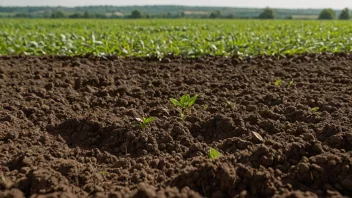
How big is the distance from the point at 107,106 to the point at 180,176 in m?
2.12

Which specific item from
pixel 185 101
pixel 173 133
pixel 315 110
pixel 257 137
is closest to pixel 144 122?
pixel 173 133

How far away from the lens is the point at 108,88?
5129 millimetres

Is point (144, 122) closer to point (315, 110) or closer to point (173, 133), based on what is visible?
point (173, 133)

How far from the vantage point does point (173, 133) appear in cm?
347

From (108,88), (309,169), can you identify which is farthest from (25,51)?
(309,169)

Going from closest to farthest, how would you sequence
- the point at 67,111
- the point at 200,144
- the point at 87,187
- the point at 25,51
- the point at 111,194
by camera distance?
the point at 111,194 → the point at 87,187 → the point at 200,144 → the point at 67,111 → the point at 25,51

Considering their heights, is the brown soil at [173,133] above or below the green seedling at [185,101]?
below

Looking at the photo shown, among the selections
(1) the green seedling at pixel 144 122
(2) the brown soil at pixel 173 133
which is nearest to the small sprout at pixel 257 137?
(2) the brown soil at pixel 173 133

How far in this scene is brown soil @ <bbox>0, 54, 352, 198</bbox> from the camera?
2455 mm

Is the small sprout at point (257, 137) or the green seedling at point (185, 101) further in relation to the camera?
the green seedling at point (185, 101)

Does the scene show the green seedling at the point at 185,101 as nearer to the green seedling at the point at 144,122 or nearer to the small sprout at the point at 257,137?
the green seedling at the point at 144,122

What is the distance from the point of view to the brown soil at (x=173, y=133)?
2.46 metres

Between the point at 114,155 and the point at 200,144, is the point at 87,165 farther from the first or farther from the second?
the point at 200,144

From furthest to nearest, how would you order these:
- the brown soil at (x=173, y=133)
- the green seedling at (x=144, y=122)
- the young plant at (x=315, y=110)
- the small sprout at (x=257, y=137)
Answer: the young plant at (x=315, y=110), the green seedling at (x=144, y=122), the small sprout at (x=257, y=137), the brown soil at (x=173, y=133)
